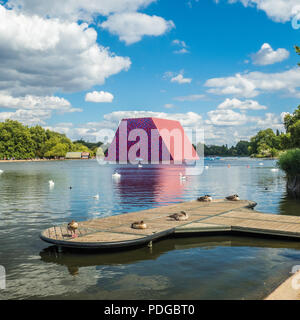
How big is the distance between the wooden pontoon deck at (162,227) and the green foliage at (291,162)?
12.1m

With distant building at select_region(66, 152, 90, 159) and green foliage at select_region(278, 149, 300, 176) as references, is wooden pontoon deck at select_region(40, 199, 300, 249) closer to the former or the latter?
green foliage at select_region(278, 149, 300, 176)

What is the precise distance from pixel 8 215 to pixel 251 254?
12847mm

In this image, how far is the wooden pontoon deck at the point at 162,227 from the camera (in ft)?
34.2

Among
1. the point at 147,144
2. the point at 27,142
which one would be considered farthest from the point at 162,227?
the point at 27,142

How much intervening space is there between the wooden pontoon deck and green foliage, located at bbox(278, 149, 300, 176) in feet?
39.8

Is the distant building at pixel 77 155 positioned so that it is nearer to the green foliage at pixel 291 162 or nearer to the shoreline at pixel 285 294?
the green foliage at pixel 291 162

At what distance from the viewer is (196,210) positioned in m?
16.4

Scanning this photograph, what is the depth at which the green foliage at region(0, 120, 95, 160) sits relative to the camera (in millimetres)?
150750

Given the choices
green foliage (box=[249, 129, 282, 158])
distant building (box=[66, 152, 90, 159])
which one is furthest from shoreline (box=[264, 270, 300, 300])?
distant building (box=[66, 152, 90, 159])

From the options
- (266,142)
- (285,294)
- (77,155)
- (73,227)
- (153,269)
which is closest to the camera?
(285,294)

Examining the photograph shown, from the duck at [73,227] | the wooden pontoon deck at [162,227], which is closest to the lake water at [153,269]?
the wooden pontoon deck at [162,227]

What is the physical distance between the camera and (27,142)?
6211 inches

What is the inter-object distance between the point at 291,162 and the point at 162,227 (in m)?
18.1

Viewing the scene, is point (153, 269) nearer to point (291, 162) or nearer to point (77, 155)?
point (291, 162)
